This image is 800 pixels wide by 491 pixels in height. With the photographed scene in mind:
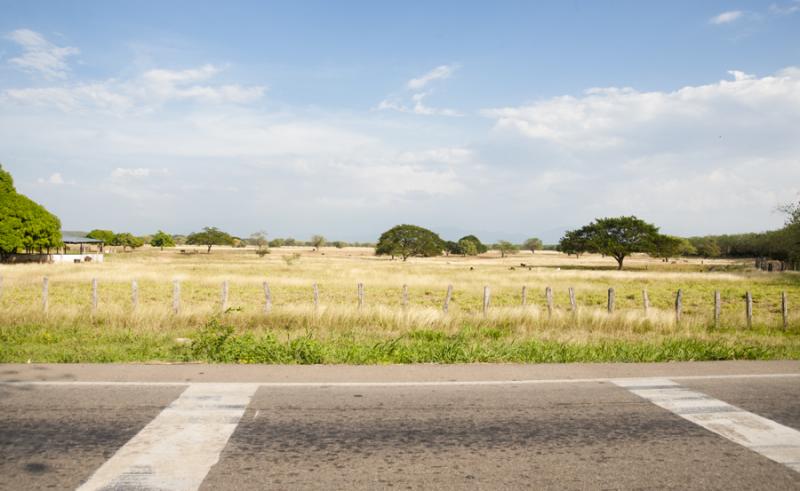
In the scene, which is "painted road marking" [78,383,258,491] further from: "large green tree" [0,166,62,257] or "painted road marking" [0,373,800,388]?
"large green tree" [0,166,62,257]

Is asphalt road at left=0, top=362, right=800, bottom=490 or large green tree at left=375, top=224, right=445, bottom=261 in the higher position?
large green tree at left=375, top=224, right=445, bottom=261

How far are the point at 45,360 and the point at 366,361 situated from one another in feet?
16.5

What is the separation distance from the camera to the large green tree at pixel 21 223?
53625mm

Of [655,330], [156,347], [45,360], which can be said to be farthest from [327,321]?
[655,330]

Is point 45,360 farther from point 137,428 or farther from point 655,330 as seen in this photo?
point 655,330

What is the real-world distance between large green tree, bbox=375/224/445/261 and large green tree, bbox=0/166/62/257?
152 feet

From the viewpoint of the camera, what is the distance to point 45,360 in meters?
8.24

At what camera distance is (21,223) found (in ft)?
181

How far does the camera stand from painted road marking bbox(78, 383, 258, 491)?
375 cm

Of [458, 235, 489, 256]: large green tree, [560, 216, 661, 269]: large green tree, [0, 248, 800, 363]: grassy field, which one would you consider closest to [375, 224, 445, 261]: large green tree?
[560, 216, 661, 269]: large green tree

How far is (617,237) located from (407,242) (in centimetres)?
3266

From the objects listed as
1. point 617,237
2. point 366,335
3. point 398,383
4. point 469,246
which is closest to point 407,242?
point 617,237

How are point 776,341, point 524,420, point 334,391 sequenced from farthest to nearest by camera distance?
point 776,341
point 334,391
point 524,420

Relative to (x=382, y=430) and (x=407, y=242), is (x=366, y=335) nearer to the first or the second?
(x=382, y=430)
